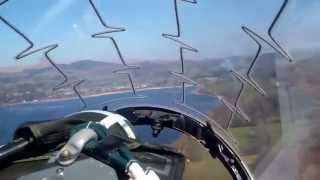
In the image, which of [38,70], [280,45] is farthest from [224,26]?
[38,70]

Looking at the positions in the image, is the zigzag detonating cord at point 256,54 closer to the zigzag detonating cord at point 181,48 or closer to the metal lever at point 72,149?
the zigzag detonating cord at point 181,48

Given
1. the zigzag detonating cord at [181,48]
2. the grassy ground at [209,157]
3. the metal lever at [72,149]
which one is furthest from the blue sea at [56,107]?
the metal lever at [72,149]

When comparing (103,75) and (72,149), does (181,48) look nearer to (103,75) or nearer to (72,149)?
(103,75)

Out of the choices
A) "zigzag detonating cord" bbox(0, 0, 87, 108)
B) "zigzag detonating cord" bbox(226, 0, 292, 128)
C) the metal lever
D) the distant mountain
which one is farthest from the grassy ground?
the metal lever

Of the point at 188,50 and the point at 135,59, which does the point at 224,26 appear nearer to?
the point at 188,50

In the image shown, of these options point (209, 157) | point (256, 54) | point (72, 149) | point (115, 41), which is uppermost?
point (72, 149)

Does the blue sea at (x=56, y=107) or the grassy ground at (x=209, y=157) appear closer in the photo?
the grassy ground at (x=209, y=157)

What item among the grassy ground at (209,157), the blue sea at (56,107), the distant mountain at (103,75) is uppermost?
the distant mountain at (103,75)

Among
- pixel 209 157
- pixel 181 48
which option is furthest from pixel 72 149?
pixel 181 48
